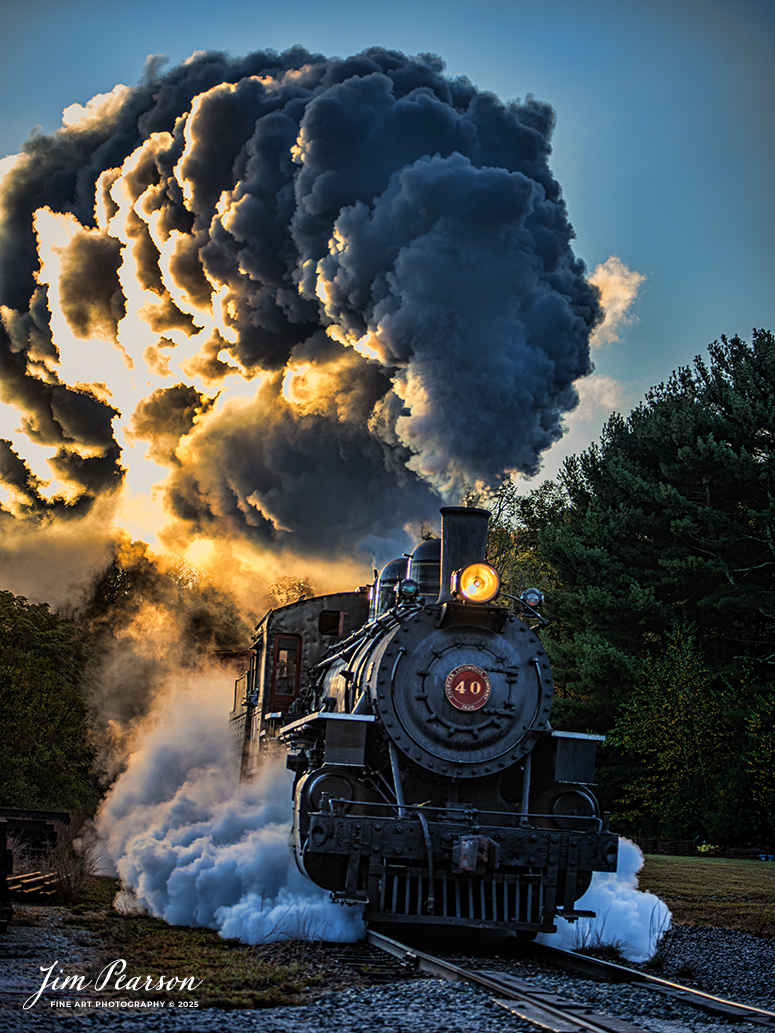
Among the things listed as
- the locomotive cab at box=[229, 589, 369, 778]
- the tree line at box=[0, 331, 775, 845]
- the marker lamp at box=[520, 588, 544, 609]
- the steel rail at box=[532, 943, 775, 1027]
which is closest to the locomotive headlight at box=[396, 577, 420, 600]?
the marker lamp at box=[520, 588, 544, 609]

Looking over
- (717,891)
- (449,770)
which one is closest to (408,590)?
(449,770)

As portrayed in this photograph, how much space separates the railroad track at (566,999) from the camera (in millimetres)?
4609

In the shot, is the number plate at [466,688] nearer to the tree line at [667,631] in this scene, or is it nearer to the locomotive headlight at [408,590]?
the locomotive headlight at [408,590]

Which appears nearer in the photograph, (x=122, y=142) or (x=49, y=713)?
(x=122, y=142)

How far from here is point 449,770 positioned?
7957 mm

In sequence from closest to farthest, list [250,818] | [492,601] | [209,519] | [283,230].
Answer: [492,601], [250,818], [283,230], [209,519]

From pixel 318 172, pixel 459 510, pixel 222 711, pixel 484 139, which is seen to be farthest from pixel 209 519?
pixel 459 510

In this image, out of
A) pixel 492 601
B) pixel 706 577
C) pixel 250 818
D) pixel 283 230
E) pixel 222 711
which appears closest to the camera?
pixel 492 601

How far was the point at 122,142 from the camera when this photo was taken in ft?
70.4

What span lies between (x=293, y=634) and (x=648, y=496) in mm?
14399

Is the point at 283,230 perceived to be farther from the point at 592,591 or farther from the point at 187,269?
the point at 592,591

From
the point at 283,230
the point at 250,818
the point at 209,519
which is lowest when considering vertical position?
the point at 250,818
